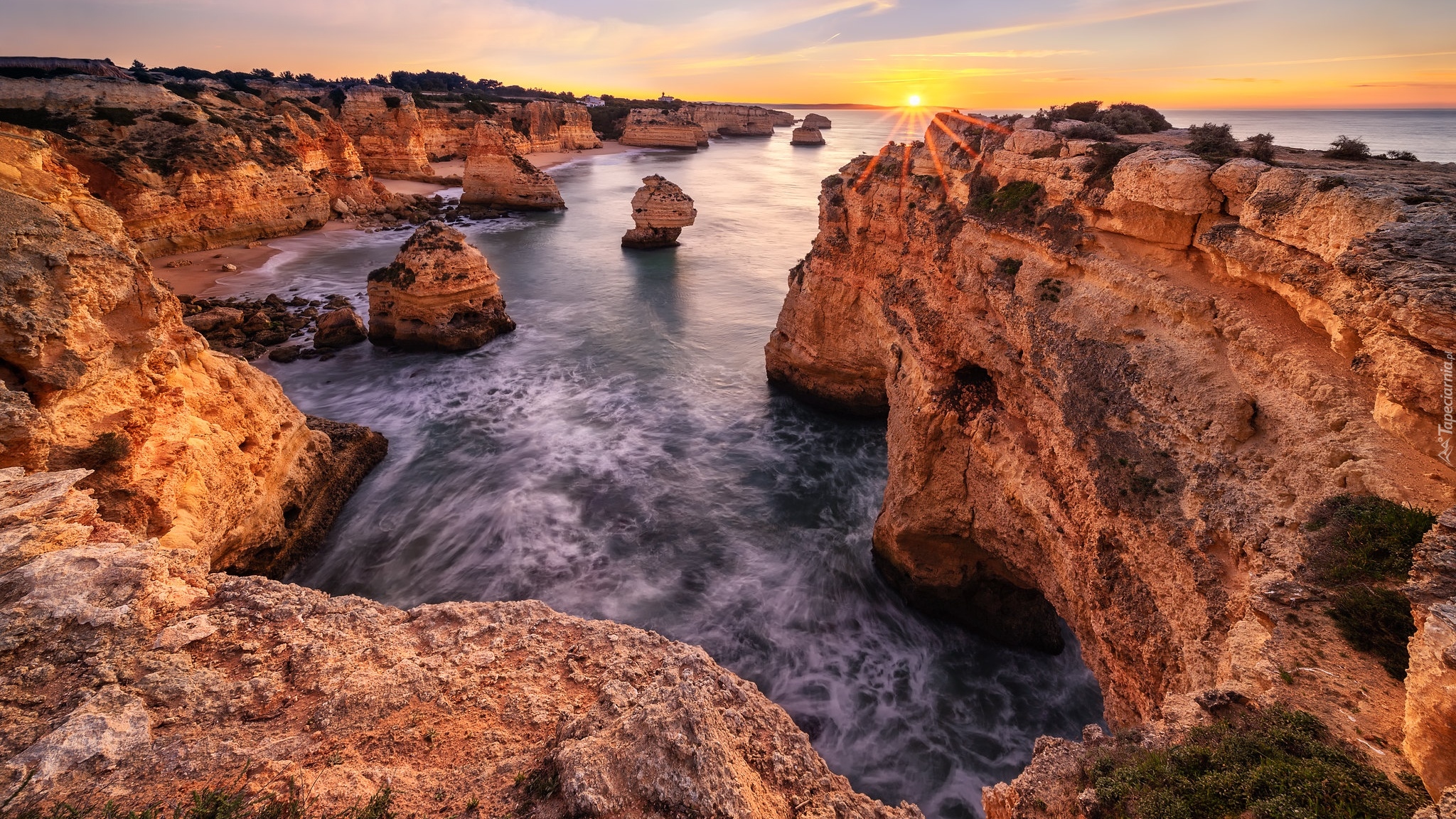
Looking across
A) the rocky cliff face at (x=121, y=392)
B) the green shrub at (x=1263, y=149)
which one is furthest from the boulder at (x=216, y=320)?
the green shrub at (x=1263, y=149)

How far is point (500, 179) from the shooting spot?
45.8m

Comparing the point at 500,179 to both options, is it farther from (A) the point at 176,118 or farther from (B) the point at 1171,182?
(B) the point at 1171,182

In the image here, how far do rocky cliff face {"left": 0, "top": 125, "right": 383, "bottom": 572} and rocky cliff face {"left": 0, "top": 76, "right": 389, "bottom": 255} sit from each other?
1925cm

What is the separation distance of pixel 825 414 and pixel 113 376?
15.3 m

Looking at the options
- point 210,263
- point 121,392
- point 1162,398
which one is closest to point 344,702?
point 121,392

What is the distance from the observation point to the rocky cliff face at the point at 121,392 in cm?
719

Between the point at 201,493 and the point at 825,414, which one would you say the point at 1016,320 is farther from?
the point at 201,493

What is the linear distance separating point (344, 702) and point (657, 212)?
34.2m

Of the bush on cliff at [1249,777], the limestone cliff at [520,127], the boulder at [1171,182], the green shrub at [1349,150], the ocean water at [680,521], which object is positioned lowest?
the ocean water at [680,521]

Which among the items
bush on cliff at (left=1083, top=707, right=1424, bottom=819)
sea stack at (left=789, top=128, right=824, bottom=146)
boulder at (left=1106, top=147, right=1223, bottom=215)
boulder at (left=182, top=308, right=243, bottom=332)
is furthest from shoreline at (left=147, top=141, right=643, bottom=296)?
sea stack at (left=789, top=128, right=824, bottom=146)

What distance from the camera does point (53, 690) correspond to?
4.14m

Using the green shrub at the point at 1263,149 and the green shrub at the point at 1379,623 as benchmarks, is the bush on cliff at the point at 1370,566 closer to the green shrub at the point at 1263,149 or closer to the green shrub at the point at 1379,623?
the green shrub at the point at 1379,623

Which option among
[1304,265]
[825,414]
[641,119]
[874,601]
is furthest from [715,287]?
[641,119]

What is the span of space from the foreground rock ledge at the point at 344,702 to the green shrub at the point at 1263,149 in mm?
8013
